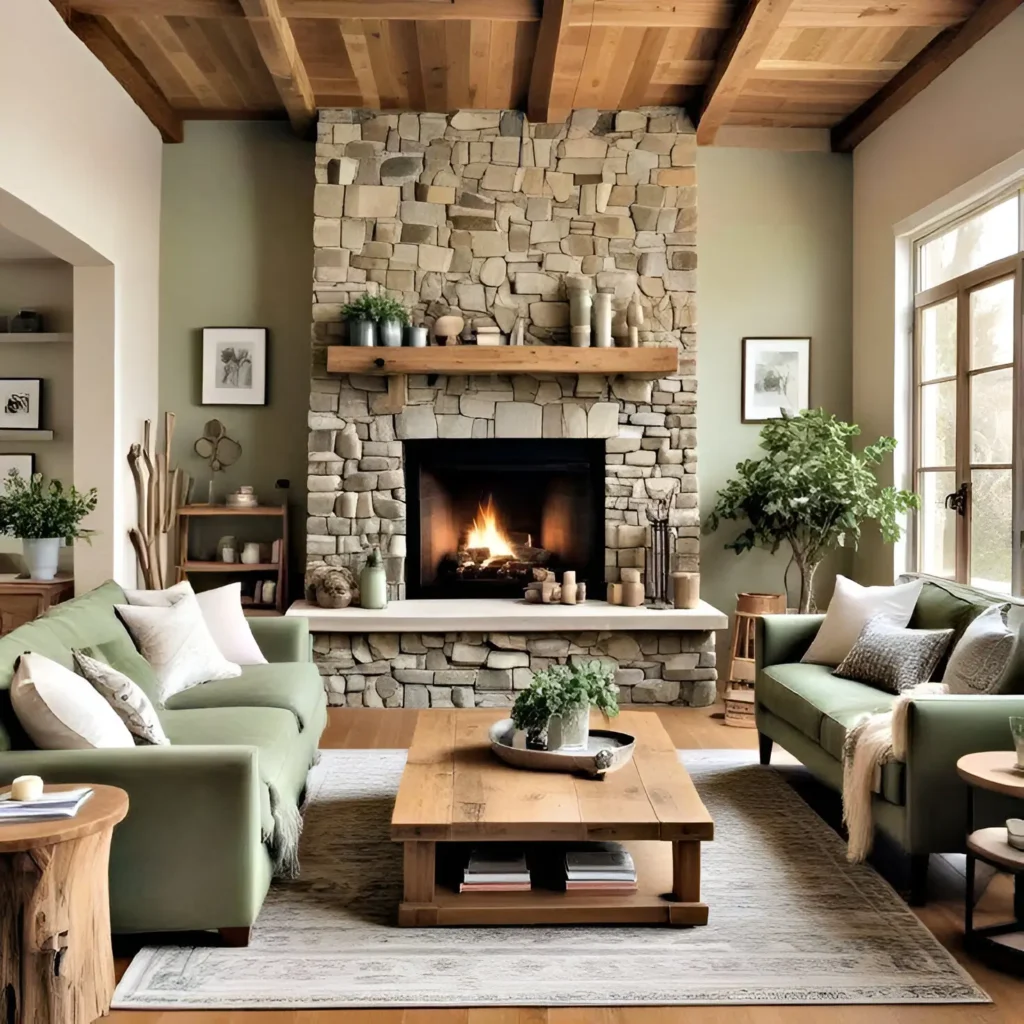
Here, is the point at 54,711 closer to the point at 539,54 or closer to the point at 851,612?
the point at 851,612

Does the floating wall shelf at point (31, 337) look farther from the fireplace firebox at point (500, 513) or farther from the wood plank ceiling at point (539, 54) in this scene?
the fireplace firebox at point (500, 513)

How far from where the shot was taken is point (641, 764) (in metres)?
3.41

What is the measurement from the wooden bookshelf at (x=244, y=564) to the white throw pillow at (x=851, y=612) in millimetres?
3021

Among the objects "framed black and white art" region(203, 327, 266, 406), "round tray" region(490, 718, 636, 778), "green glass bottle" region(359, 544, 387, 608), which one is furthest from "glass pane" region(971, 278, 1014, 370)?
"framed black and white art" region(203, 327, 266, 406)

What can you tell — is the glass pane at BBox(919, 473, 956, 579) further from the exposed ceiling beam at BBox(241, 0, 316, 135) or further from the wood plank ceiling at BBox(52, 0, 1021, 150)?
the exposed ceiling beam at BBox(241, 0, 316, 135)

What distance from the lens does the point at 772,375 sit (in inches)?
254

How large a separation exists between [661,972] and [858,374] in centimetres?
453

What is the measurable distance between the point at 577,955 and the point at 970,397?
3.57 m

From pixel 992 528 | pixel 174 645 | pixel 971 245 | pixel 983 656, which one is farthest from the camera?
pixel 971 245

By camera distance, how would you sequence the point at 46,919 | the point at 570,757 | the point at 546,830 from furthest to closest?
1. the point at 570,757
2. the point at 546,830
3. the point at 46,919

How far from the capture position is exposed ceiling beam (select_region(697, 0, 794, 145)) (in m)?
4.57

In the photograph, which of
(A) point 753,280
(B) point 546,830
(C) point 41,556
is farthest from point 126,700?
(A) point 753,280

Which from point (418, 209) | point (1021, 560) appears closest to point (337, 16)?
point (418, 209)

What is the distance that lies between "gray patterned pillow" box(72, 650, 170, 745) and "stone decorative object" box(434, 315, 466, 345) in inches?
129
